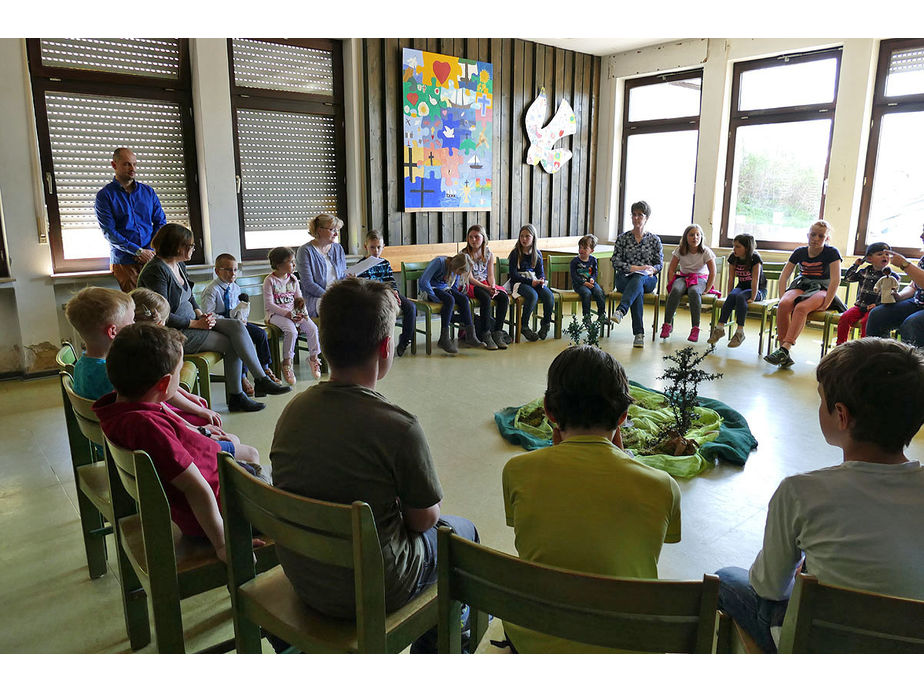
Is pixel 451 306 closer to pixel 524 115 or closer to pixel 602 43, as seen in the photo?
pixel 524 115

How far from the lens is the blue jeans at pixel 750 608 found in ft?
4.69

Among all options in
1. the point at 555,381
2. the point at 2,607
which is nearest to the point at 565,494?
the point at 555,381

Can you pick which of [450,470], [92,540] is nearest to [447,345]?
[450,470]

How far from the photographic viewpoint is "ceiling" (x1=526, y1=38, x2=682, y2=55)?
8156 millimetres

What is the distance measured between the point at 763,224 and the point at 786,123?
1164 mm

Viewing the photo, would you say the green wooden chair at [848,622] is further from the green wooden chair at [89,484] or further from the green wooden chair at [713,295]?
the green wooden chair at [713,295]

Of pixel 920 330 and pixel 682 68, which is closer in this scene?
pixel 920 330

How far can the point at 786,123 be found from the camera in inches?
295

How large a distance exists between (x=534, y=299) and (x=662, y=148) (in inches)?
148

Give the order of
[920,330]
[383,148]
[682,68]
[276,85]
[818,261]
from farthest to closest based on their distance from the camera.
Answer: [682,68] < [383,148] < [276,85] < [818,261] < [920,330]

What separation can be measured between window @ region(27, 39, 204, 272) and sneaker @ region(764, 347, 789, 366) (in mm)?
5406

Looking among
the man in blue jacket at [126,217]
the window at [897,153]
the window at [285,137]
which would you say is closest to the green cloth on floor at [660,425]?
the man in blue jacket at [126,217]

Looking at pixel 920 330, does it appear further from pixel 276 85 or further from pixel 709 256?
pixel 276 85

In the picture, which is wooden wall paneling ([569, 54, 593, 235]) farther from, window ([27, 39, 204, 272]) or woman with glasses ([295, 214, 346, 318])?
window ([27, 39, 204, 272])
